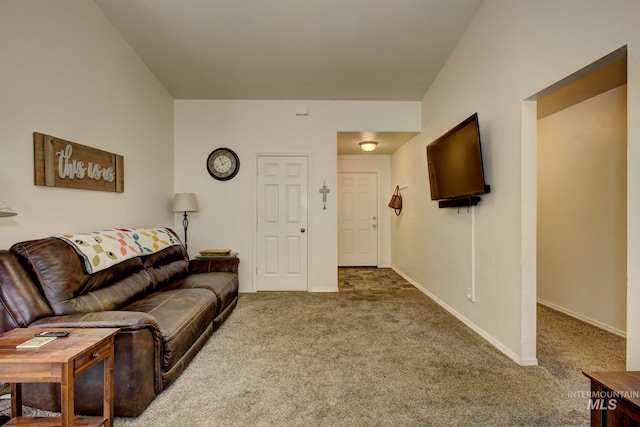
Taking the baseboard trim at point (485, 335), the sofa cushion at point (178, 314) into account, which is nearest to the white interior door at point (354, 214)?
the baseboard trim at point (485, 335)

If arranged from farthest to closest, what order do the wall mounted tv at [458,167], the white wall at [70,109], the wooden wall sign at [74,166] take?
1. the wall mounted tv at [458,167]
2. the wooden wall sign at [74,166]
3. the white wall at [70,109]

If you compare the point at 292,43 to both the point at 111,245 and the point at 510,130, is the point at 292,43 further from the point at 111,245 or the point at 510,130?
the point at 111,245

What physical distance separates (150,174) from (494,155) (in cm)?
373

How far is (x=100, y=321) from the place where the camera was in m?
1.55

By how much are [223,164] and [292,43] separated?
1915mm

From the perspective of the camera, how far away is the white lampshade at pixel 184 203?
3.81 m

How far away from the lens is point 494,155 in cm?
246

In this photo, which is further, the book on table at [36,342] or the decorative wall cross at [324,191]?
the decorative wall cross at [324,191]

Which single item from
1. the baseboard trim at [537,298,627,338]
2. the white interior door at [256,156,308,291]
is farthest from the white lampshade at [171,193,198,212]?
the baseboard trim at [537,298,627,338]

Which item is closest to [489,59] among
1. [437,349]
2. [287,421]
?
[437,349]

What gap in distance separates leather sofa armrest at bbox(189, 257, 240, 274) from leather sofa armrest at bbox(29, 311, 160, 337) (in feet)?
5.81

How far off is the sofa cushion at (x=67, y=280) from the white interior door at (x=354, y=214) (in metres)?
4.34

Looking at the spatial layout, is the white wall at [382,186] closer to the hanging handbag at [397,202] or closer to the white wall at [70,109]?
the hanging handbag at [397,202]

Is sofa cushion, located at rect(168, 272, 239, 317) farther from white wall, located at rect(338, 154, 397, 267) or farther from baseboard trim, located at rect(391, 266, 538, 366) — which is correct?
white wall, located at rect(338, 154, 397, 267)
